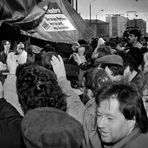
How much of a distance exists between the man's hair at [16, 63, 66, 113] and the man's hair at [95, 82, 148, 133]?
391 mm

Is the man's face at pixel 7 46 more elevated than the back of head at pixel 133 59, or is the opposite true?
the man's face at pixel 7 46

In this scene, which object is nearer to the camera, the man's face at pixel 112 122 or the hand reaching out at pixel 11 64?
the man's face at pixel 112 122

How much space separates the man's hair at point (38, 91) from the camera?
10.3 feet

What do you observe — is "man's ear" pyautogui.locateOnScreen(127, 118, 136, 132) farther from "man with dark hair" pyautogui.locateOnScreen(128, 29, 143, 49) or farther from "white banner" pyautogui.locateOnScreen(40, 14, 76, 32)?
"man with dark hair" pyautogui.locateOnScreen(128, 29, 143, 49)

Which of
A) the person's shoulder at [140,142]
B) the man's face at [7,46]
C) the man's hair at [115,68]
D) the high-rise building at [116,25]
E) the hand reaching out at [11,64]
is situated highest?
the hand reaching out at [11,64]

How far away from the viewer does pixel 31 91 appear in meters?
3.18

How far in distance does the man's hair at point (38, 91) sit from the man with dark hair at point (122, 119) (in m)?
0.45

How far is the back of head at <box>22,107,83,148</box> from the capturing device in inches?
88.7

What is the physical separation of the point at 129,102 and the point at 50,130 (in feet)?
2.48

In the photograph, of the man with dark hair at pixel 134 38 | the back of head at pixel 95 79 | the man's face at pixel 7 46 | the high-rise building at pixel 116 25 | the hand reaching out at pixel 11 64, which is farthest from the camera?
the high-rise building at pixel 116 25

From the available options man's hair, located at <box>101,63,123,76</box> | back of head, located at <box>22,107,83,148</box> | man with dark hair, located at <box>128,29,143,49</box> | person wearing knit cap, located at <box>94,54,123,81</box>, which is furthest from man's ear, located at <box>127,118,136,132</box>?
man with dark hair, located at <box>128,29,143,49</box>

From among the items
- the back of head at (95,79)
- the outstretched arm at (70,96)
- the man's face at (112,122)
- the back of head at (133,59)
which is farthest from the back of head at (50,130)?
the back of head at (133,59)

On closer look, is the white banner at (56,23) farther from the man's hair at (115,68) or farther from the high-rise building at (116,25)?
the high-rise building at (116,25)

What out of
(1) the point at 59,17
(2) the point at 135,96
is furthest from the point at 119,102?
(1) the point at 59,17
